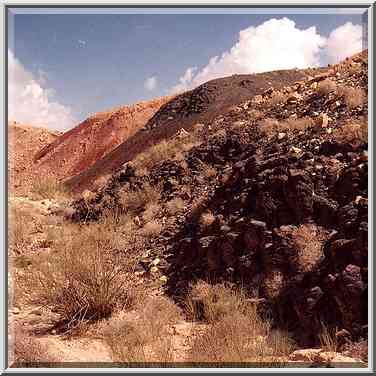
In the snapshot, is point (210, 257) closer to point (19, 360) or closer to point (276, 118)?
point (19, 360)

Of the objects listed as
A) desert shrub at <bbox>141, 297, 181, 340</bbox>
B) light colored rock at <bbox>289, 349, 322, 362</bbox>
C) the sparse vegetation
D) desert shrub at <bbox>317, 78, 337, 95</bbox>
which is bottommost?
light colored rock at <bbox>289, 349, 322, 362</bbox>

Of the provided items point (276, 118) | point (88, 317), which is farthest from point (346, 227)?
point (276, 118)

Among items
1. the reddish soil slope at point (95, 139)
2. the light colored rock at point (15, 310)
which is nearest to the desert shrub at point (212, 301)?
the light colored rock at point (15, 310)

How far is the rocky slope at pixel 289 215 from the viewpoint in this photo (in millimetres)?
4695

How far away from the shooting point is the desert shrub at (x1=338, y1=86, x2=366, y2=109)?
7480 mm

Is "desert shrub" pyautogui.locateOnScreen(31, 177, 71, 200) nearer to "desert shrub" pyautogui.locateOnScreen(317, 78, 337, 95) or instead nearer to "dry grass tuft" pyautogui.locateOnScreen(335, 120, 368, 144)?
"desert shrub" pyautogui.locateOnScreen(317, 78, 337, 95)

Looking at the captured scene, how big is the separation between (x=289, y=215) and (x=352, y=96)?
3010 mm

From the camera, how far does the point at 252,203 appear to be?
639 cm

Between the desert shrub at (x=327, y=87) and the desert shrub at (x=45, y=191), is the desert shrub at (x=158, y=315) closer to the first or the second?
the desert shrub at (x=327, y=87)

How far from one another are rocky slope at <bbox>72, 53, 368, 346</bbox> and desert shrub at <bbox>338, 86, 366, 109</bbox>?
0.02 m

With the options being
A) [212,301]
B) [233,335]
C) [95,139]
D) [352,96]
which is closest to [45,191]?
[352,96]

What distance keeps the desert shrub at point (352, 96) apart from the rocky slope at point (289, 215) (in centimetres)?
2

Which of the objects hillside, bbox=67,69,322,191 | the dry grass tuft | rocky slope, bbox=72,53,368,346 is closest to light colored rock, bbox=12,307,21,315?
rocky slope, bbox=72,53,368,346

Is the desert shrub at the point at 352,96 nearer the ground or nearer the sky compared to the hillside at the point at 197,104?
nearer the ground
